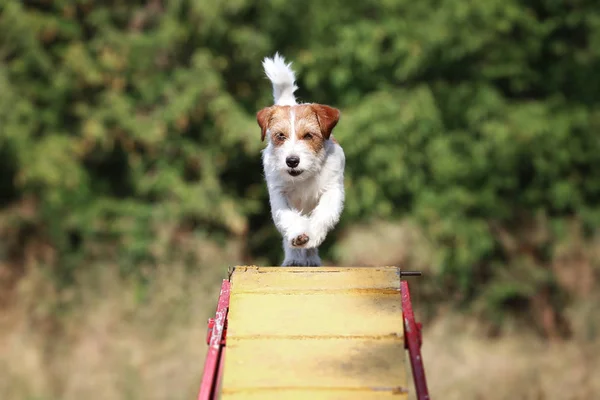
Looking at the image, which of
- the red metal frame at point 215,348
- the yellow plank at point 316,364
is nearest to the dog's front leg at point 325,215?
the red metal frame at point 215,348

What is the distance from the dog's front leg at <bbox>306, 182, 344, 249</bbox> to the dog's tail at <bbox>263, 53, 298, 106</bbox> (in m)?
0.66

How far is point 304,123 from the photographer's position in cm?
498

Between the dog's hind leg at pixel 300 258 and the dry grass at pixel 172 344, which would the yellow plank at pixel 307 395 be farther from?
the dry grass at pixel 172 344

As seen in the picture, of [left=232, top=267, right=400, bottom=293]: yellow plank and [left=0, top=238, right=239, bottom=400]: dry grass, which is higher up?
[left=0, top=238, right=239, bottom=400]: dry grass

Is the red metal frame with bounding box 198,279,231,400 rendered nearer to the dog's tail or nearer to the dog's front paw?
the dog's front paw

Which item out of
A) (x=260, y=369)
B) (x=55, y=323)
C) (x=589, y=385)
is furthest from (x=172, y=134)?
(x=260, y=369)

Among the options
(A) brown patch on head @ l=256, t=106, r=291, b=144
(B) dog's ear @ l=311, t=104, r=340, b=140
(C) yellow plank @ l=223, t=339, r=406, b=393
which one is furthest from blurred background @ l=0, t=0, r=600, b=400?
(C) yellow plank @ l=223, t=339, r=406, b=393

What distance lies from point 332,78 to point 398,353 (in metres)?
8.51

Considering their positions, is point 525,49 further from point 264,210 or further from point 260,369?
point 260,369

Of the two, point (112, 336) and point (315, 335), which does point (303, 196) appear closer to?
point (315, 335)

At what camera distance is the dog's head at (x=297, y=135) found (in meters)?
4.82

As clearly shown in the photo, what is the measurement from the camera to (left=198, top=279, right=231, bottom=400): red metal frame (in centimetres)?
408

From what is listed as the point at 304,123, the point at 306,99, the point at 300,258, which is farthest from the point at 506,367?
the point at 304,123

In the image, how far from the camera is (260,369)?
4148 mm
